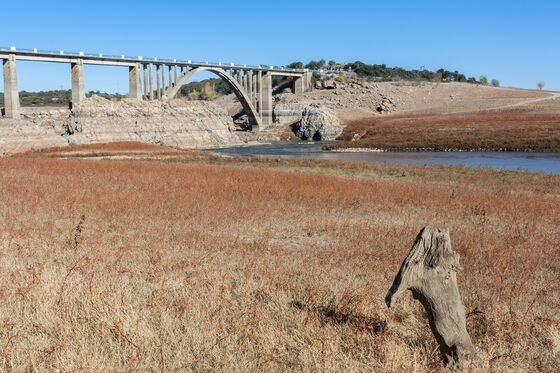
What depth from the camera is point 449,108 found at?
10512 centimetres

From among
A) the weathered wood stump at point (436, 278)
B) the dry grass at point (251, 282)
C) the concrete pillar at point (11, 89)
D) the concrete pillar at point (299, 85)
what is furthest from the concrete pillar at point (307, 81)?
the weathered wood stump at point (436, 278)

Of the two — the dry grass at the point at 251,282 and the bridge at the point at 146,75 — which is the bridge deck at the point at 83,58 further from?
the dry grass at the point at 251,282

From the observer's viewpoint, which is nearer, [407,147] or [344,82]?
[407,147]

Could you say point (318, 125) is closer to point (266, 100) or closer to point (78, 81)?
point (266, 100)

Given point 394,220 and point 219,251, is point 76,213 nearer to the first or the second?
point 219,251

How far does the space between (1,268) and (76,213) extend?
5.37 m

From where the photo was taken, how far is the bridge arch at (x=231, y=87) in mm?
72219

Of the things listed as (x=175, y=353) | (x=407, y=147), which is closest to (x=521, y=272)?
(x=175, y=353)

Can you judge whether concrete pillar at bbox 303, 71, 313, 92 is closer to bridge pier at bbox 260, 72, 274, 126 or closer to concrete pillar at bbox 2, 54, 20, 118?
bridge pier at bbox 260, 72, 274, 126

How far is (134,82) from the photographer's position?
6681 centimetres

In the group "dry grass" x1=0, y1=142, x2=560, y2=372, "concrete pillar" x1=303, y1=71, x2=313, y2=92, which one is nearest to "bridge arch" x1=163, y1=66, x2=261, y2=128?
"concrete pillar" x1=303, y1=71, x2=313, y2=92

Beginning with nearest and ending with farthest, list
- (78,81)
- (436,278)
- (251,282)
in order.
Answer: (436,278)
(251,282)
(78,81)

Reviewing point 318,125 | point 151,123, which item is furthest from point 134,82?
point 318,125

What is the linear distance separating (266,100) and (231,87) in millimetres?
10627
